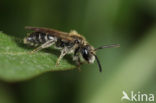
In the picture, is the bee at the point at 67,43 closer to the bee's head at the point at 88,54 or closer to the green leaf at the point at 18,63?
the bee's head at the point at 88,54

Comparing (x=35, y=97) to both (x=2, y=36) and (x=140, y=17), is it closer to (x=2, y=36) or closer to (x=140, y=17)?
(x=2, y=36)

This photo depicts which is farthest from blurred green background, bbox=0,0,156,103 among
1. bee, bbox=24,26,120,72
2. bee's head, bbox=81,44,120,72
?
bee's head, bbox=81,44,120,72

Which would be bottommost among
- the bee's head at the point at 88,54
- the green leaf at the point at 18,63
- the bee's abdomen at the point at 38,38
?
the green leaf at the point at 18,63

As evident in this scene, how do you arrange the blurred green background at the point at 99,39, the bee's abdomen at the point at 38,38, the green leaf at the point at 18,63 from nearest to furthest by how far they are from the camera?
the green leaf at the point at 18,63
the bee's abdomen at the point at 38,38
the blurred green background at the point at 99,39

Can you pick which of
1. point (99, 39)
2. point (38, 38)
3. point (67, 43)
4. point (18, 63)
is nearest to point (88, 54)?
point (67, 43)

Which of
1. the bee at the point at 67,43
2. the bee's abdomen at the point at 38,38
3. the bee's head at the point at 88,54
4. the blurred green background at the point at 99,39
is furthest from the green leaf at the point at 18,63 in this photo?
the blurred green background at the point at 99,39

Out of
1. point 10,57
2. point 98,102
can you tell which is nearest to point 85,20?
point 98,102

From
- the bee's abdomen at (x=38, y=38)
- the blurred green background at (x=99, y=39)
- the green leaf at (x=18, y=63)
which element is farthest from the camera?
the blurred green background at (x=99, y=39)

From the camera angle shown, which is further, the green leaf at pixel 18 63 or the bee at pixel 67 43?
the bee at pixel 67 43

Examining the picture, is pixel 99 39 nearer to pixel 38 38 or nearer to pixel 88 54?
pixel 88 54
